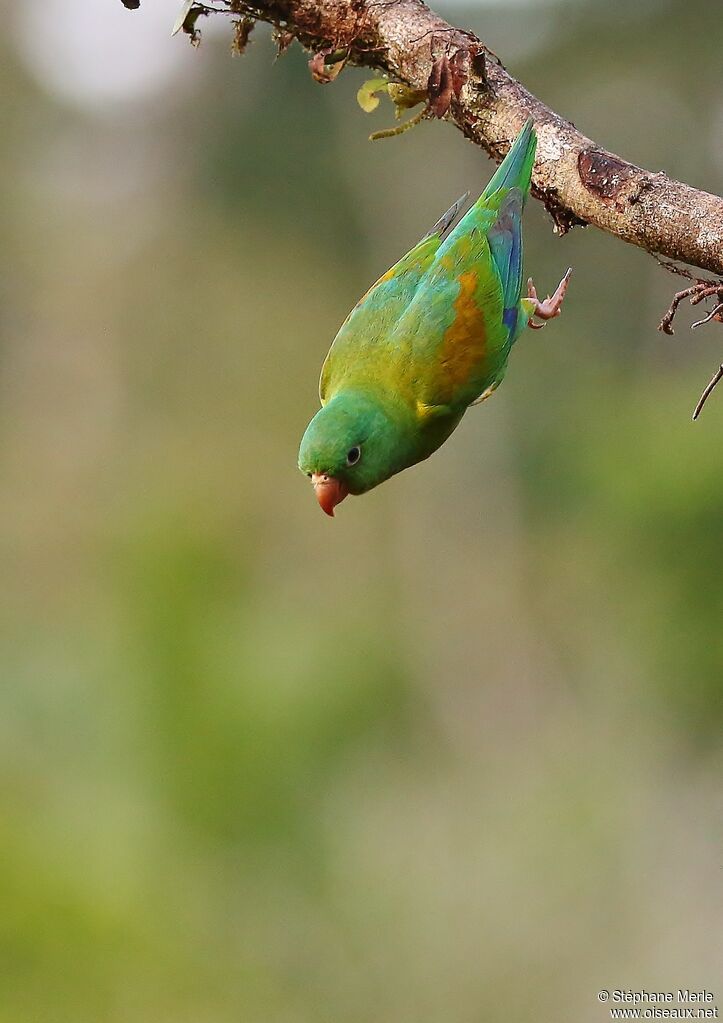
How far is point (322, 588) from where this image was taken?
19125 millimetres

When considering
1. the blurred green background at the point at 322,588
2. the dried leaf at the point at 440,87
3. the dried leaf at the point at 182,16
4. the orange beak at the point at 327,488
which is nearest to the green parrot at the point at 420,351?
the orange beak at the point at 327,488

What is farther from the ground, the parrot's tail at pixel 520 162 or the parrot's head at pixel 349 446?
the parrot's tail at pixel 520 162

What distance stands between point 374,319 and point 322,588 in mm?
15428

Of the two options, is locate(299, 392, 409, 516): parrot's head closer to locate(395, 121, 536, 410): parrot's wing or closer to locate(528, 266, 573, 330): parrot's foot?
locate(395, 121, 536, 410): parrot's wing

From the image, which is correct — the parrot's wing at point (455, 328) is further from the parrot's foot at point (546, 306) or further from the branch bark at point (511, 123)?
the branch bark at point (511, 123)

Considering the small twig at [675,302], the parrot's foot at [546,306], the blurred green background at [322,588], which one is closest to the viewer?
the small twig at [675,302]

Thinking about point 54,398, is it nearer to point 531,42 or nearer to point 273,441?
point 273,441

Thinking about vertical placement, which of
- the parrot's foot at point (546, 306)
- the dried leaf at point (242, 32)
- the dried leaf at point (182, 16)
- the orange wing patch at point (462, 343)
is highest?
the dried leaf at point (182, 16)

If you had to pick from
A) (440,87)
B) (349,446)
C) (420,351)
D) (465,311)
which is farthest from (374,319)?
(440,87)

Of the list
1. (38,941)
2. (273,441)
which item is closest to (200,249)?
(273,441)

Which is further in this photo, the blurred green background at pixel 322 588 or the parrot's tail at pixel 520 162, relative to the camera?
the blurred green background at pixel 322 588

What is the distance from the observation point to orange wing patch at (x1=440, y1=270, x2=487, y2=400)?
3.78 meters

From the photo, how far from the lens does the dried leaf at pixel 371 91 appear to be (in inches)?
136

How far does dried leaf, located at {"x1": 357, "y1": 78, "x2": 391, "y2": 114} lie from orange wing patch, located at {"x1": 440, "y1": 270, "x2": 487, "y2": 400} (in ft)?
2.04
